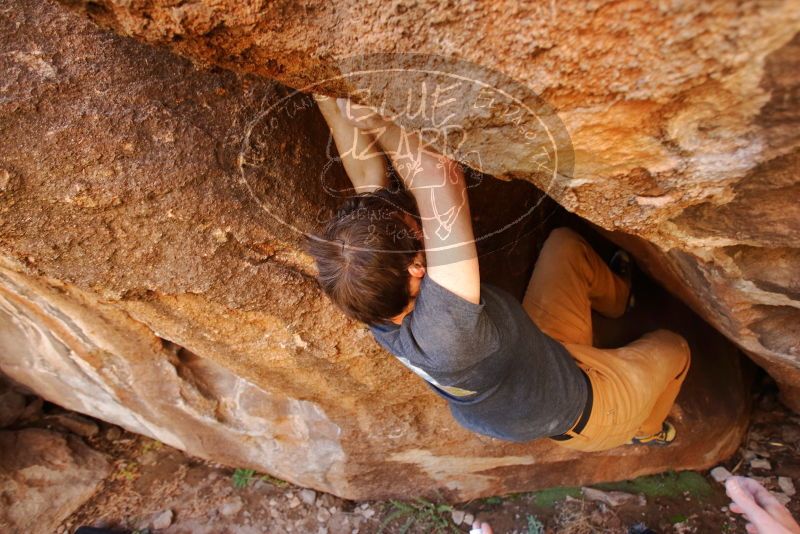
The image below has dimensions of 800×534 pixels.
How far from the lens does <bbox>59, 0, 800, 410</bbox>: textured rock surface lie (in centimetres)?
67

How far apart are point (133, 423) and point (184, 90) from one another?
1.99 meters

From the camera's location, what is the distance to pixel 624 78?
0.73m

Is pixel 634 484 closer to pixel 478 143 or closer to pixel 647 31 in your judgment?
pixel 478 143

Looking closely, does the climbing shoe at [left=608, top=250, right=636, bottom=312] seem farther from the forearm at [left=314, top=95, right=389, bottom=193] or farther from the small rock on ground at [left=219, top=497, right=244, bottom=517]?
the small rock on ground at [left=219, top=497, right=244, bottom=517]

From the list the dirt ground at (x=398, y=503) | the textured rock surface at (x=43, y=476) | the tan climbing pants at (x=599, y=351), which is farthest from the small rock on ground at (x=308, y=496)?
the tan climbing pants at (x=599, y=351)

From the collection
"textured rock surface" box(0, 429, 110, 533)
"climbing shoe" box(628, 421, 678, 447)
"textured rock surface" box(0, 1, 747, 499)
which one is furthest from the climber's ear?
"textured rock surface" box(0, 429, 110, 533)

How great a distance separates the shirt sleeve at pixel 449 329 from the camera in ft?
3.49

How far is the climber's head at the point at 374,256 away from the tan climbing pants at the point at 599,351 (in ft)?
2.35

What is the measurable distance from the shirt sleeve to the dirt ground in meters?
1.55

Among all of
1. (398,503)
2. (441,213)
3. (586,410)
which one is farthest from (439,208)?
(398,503)

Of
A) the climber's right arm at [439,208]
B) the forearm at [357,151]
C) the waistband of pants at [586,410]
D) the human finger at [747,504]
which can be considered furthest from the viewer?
the waistband of pants at [586,410]

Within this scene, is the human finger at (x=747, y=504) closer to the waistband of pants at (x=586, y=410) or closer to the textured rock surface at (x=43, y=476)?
the waistband of pants at (x=586, y=410)

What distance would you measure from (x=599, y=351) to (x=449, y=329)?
78 centimetres

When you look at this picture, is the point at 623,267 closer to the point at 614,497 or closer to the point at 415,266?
the point at 614,497
